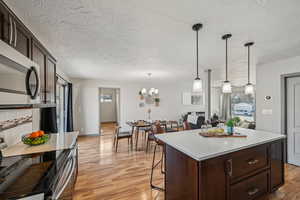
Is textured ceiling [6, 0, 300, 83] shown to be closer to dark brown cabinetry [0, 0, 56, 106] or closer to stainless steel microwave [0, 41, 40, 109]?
dark brown cabinetry [0, 0, 56, 106]

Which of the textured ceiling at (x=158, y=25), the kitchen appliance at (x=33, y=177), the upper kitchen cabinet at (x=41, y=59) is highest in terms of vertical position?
the textured ceiling at (x=158, y=25)

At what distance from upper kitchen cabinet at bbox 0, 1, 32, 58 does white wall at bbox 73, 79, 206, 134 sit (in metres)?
4.15

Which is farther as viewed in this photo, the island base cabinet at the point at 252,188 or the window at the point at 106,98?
the window at the point at 106,98

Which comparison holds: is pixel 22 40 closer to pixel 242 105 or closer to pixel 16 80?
pixel 16 80

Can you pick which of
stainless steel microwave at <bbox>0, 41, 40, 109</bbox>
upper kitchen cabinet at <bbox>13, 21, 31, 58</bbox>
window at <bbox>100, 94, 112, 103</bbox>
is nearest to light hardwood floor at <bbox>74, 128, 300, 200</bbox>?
stainless steel microwave at <bbox>0, 41, 40, 109</bbox>

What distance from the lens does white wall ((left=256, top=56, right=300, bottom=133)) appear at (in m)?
2.96

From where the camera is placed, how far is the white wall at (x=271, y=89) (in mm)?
2959

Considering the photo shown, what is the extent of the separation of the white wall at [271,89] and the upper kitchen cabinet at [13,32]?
4511 mm

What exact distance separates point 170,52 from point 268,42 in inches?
61.9

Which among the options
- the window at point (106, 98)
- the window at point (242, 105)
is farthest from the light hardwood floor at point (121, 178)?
the window at point (106, 98)

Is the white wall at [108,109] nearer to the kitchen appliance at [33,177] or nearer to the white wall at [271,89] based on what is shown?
the white wall at [271,89]

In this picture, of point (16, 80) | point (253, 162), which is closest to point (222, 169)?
point (253, 162)

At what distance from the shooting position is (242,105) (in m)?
7.89

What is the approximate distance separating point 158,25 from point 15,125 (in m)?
2.14
